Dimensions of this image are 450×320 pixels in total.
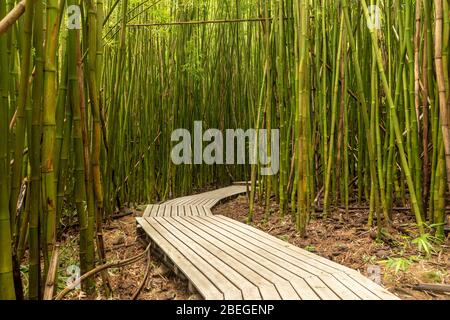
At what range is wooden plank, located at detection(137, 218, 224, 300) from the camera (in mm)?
1077

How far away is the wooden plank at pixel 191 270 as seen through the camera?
108cm

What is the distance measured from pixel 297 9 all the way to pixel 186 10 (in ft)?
6.03

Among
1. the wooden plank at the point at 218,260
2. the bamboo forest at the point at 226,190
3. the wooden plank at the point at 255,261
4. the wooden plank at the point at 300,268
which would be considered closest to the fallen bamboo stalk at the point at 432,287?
the bamboo forest at the point at 226,190

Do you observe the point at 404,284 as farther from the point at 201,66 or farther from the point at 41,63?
the point at 201,66

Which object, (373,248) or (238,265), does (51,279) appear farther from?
(373,248)

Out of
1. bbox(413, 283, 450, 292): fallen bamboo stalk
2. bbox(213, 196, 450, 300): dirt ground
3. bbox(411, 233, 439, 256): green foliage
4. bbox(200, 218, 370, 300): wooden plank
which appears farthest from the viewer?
bbox(411, 233, 439, 256): green foliage

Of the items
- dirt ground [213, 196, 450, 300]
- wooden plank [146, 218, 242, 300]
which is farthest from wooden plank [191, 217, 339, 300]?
dirt ground [213, 196, 450, 300]

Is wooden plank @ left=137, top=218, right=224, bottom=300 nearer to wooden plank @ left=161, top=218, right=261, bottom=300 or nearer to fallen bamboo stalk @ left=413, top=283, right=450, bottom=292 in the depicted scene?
wooden plank @ left=161, top=218, right=261, bottom=300

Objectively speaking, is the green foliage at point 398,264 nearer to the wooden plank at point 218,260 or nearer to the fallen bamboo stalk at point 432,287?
the fallen bamboo stalk at point 432,287

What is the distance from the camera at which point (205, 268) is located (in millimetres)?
1317

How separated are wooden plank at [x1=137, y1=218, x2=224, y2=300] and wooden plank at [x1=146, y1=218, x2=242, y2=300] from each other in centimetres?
1

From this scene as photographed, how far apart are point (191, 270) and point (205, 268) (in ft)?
0.15

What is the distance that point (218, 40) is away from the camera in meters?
3.78
